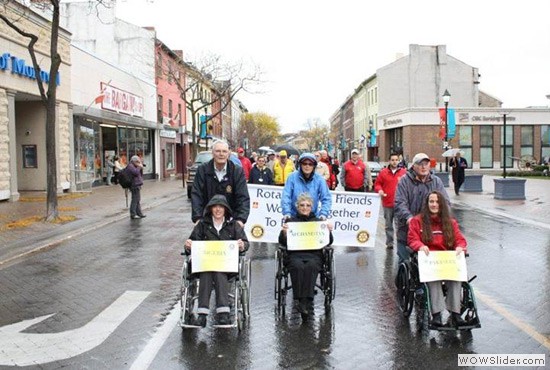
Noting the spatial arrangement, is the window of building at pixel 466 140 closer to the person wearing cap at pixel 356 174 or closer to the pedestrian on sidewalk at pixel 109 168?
the pedestrian on sidewalk at pixel 109 168

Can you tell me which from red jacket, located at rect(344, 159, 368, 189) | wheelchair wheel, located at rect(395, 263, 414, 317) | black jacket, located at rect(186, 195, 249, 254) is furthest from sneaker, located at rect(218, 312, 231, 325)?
red jacket, located at rect(344, 159, 368, 189)

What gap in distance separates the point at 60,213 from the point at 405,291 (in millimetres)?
13616

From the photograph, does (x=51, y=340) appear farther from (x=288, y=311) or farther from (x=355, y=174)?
(x=355, y=174)

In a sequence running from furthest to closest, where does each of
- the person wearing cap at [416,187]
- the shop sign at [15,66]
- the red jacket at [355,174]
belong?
the shop sign at [15,66], the red jacket at [355,174], the person wearing cap at [416,187]

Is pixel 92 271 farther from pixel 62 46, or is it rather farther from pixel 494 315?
pixel 62 46

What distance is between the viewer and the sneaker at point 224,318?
5.70 meters

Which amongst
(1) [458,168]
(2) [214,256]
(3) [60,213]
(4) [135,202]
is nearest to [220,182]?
(2) [214,256]

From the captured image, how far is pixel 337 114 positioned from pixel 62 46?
98973mm

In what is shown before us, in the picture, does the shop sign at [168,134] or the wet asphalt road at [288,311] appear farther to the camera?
the shop sign at [168,134]

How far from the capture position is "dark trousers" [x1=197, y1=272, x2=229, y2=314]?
5762 millimetres

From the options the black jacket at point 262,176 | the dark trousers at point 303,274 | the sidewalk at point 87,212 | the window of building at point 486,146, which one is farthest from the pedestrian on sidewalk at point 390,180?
the window of building at point 486,146

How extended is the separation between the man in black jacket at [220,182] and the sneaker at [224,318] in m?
1.30

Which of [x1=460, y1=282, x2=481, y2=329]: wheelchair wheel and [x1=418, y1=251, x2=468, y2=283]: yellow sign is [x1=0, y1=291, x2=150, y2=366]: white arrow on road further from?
[x1=460, y1=282, x2=481, y2=329]: wheelchair wheel

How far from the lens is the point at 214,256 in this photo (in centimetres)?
586
